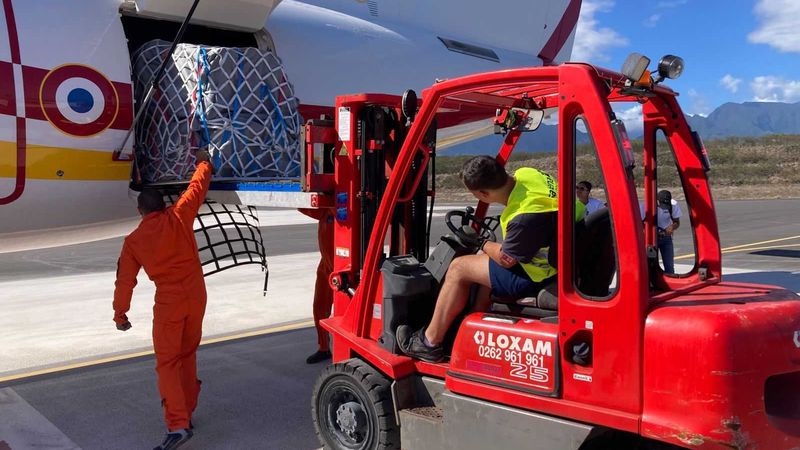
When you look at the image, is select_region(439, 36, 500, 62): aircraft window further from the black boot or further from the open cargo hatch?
the black boot

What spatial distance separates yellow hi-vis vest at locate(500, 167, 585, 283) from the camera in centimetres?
321

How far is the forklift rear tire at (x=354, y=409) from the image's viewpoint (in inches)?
142

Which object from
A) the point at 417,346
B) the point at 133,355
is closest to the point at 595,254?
the point at 417,346

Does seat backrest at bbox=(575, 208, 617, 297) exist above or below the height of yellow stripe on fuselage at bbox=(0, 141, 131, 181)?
below

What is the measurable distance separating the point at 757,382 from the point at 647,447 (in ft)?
1.73

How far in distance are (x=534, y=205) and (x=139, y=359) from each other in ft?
14.9

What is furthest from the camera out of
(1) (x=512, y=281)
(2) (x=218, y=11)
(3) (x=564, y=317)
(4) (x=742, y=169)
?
(4) (x=742, y=169)

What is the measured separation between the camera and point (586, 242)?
10.3 ft

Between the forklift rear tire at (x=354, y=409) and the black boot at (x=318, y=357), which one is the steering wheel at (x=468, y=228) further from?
the black boot at (x=318, y=357)

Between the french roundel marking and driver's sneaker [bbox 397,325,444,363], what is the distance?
247cm

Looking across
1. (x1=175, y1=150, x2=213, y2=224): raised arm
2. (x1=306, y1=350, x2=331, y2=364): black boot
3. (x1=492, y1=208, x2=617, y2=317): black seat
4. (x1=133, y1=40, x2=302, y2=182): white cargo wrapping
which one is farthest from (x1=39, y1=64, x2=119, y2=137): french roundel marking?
(x1=492, y1=208, x2=617, y2=317): black seat

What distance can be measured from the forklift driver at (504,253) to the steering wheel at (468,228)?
0.09m

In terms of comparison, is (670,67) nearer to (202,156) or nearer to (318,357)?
(202,156)

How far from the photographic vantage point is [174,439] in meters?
4.15
